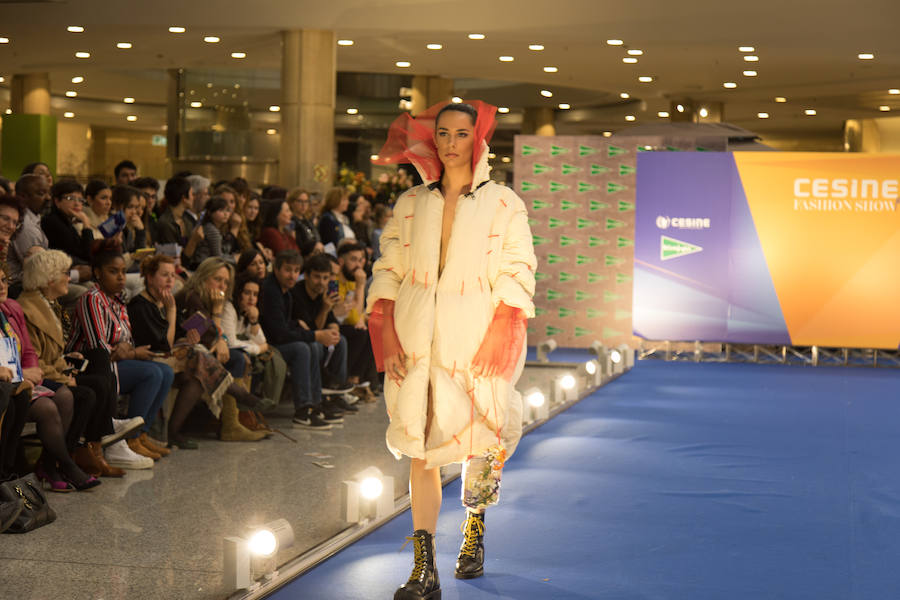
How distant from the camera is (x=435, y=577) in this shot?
3.51 m

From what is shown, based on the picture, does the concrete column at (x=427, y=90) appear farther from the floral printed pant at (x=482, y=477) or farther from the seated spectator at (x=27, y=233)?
the floral printed pant at (x=482, y=477)

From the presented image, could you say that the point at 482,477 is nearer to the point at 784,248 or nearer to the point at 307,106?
the point at 784,248

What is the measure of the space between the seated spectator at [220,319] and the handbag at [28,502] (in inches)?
68.1

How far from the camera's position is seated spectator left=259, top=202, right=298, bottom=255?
8.15 m

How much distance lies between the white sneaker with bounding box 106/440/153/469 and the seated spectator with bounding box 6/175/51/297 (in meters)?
0.89

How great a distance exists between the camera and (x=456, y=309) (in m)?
3.55

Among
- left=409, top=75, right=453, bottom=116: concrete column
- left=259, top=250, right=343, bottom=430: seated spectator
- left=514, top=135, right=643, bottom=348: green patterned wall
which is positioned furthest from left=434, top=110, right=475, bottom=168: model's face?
left=409, top=75, right=453, bottom=116: concrete column

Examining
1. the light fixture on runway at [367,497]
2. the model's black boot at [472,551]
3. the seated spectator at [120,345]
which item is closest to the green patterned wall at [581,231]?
the seated spectator at [120,345]

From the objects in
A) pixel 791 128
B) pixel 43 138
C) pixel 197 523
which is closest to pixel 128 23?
pixel 43 138

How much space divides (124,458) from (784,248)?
7.06 m

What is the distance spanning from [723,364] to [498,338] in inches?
299

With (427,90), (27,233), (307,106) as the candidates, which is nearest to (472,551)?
(27,233)

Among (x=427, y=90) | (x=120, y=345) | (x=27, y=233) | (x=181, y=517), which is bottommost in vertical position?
(x=181, y=517)

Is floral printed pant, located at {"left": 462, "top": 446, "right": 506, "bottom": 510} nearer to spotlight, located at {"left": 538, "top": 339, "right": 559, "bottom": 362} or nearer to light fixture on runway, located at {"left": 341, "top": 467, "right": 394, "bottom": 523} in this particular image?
light fixture on runway, located at {"left": 341, "top": 467, "right": 394, "bottom": 523}
